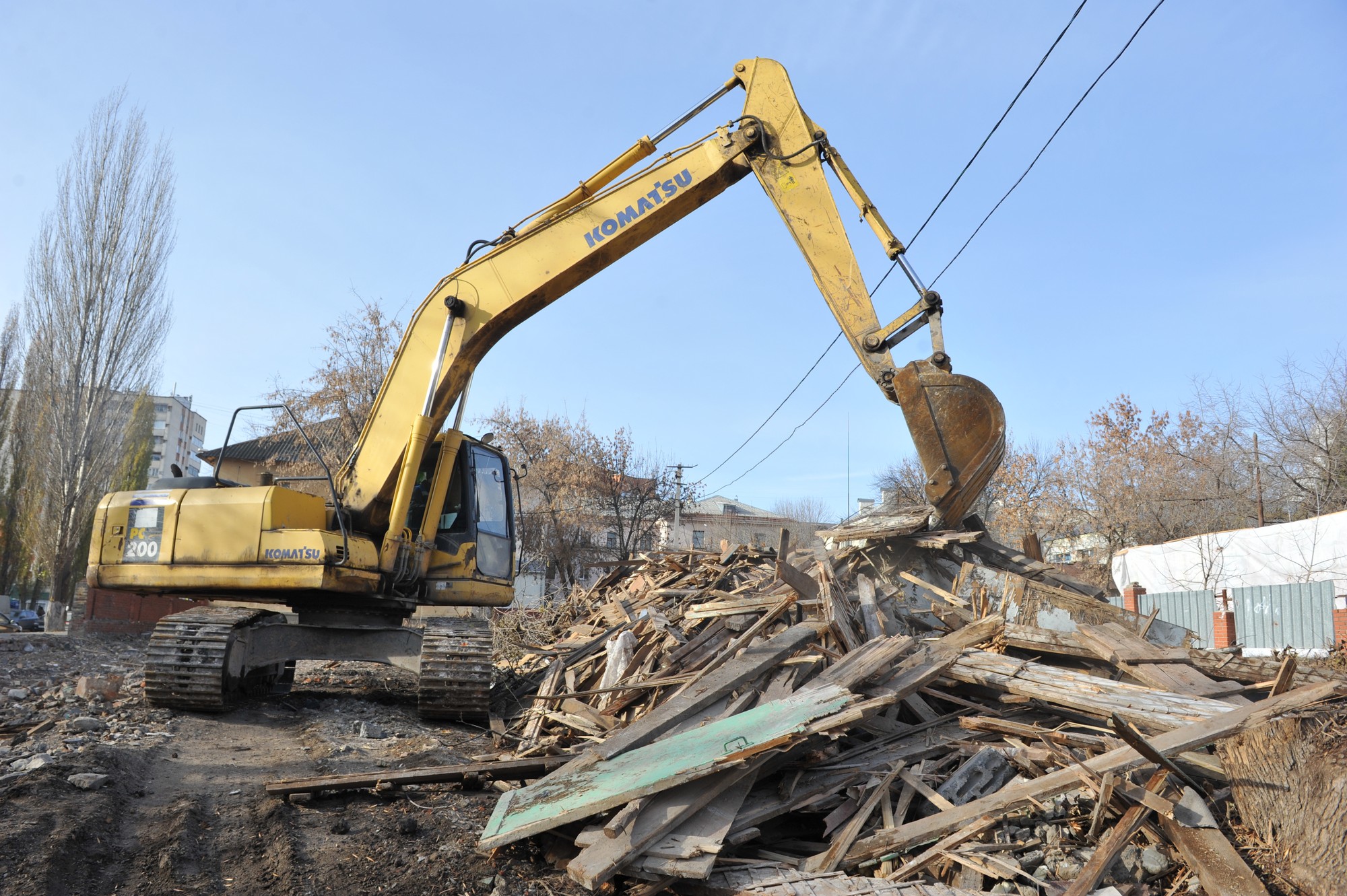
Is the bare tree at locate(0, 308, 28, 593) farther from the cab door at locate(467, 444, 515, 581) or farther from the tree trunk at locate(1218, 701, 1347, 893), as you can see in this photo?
the tree trunk at locate(1218, 701, 1347, 893)

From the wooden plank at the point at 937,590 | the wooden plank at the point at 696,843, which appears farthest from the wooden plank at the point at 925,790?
the wooden plank at the point at 937,590

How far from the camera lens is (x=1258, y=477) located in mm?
23062

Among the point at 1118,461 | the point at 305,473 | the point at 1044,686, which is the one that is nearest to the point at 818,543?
the point at 1044,686

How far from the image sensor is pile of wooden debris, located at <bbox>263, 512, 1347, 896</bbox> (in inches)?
161

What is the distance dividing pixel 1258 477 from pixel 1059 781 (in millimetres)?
23279

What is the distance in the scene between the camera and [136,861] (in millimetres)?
4090

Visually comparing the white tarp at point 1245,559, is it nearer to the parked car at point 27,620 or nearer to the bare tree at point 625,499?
the bare tree at point 625,499

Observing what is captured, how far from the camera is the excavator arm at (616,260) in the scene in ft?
22.7

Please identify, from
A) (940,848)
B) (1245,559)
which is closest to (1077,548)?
(1245,559)

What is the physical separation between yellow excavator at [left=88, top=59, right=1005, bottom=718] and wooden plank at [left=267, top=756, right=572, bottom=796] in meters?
1.92

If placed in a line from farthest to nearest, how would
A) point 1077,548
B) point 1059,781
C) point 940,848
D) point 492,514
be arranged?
point 1077,548
point 492,514
point 1059,781
point 940,848

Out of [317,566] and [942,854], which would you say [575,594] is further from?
[942,854]

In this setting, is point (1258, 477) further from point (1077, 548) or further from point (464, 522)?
point (464, 522)

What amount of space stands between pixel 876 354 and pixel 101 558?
7234mm
